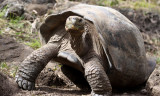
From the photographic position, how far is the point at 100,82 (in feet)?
8.89

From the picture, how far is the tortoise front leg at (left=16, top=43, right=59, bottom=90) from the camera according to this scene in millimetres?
2766

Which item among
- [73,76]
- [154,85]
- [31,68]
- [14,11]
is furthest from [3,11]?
[154,85]

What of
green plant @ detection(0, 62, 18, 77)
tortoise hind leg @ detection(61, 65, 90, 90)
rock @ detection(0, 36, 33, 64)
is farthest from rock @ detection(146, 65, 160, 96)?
rock @ detection(0, 36, 33, 64)

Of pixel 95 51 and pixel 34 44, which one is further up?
pixel 95 51

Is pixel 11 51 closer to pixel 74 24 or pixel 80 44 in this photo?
pixel 80 44

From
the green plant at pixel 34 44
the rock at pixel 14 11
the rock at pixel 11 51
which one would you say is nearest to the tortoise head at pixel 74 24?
the rock at pixel 11 51

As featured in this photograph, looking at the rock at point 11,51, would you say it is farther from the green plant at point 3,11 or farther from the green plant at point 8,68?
the green plant at point 3,11

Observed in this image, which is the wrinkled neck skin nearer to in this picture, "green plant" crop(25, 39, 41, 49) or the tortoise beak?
the tortoise beak

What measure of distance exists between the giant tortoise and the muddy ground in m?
0.17

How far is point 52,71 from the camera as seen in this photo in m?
3.60

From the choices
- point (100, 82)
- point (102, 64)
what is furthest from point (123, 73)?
point (100, 82)

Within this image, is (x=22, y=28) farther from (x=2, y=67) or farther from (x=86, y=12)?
(x=86, y=12)

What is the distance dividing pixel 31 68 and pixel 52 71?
766mm

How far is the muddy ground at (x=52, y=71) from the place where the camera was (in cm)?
264
